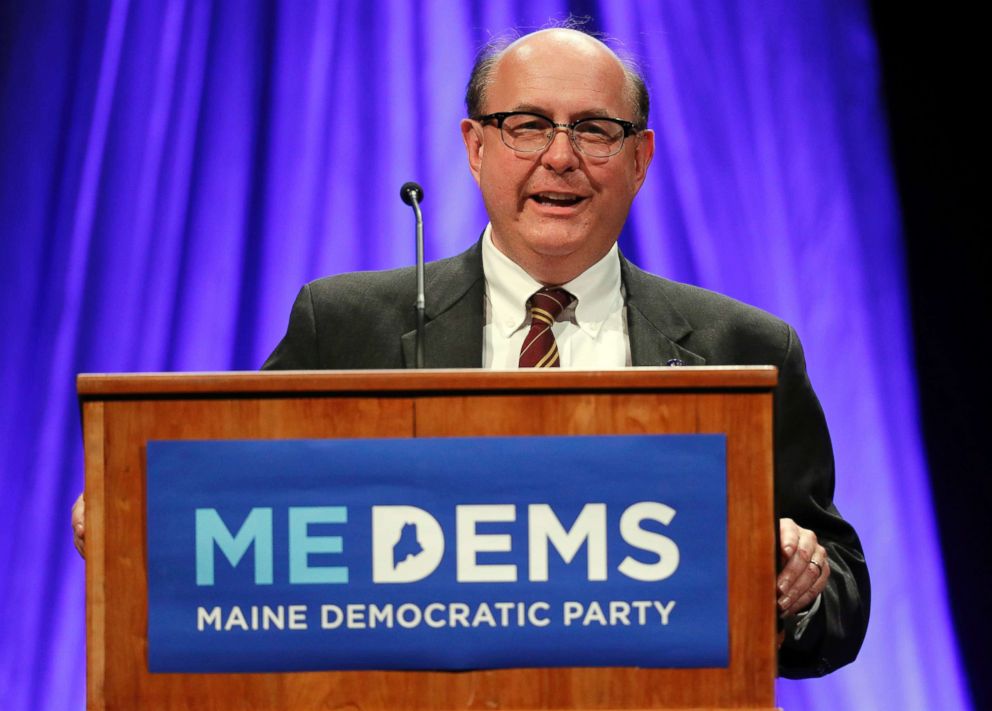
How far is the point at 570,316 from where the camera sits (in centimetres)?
182

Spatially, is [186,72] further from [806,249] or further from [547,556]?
[547,556]

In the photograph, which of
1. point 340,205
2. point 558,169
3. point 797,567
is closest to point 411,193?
point 558,169

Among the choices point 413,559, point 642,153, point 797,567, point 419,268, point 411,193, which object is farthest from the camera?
point 642,153

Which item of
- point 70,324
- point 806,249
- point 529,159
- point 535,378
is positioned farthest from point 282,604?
point 806,249

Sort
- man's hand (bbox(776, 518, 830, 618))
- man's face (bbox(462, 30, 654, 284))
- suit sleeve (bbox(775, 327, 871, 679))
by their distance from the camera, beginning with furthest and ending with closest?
man's face (bbox(462, 30, 654, 284)) < suit sleeve (bbox(775, 327, 871, 679)) < man's hand (bbox(776, 518, 830, 618))

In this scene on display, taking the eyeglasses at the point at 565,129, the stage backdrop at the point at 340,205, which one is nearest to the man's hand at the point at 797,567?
the eyeglasses at the point at 565,129

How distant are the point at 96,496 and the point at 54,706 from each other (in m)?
1.81

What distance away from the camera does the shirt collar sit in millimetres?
1818

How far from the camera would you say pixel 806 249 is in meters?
2.78

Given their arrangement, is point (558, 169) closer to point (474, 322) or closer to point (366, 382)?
point (474, 322)

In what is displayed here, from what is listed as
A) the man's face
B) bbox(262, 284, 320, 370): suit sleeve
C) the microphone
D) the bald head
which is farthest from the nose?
bbox(262, 284, 320, 370): suit sleeve

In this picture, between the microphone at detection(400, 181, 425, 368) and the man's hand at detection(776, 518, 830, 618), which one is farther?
the microphone at detection(400, 181, 425, 368)

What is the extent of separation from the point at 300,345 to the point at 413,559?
816 mm

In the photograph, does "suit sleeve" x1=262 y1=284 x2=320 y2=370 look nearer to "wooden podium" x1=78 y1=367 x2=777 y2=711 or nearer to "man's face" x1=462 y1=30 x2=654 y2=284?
"man's face" x1=462 y1=30 x2=654 y2=284
